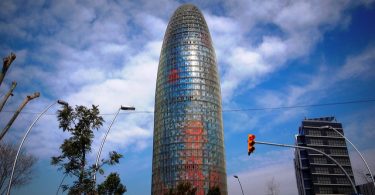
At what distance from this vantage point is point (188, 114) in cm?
11731

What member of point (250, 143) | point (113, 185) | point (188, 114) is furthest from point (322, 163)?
point (250, 143)

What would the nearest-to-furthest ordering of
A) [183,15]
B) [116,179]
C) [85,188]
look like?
[85,188] < [116,179] < [183,15]

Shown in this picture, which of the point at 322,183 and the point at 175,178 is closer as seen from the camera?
the point at 322,183

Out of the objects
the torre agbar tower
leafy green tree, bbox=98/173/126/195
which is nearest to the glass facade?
the torre agbar tower

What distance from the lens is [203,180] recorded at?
10894cm

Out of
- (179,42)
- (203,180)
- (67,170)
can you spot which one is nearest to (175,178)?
(203,180)

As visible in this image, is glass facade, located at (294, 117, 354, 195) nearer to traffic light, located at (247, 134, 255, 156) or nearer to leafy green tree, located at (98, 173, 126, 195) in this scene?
leafy green tree, located at (98, 173, 126, 195)

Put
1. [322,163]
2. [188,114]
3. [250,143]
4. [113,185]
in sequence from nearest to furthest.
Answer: [250,143], [113,185], [322,163], [188,114]

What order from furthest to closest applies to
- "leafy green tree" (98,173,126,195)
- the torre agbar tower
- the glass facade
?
the torre agbar tower < the glass facade < "leafy green tree" (98,173,126,195)

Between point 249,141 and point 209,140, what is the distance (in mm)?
97183

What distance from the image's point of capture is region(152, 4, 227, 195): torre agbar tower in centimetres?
11150

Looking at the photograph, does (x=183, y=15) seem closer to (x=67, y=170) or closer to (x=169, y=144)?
(x=169, y=144)

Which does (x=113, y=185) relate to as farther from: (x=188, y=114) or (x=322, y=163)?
(x=322, y=163)

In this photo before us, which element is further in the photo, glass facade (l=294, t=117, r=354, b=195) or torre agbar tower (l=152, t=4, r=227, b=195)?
torre agbar tower (l=152, t=4, r=227, b=195)
